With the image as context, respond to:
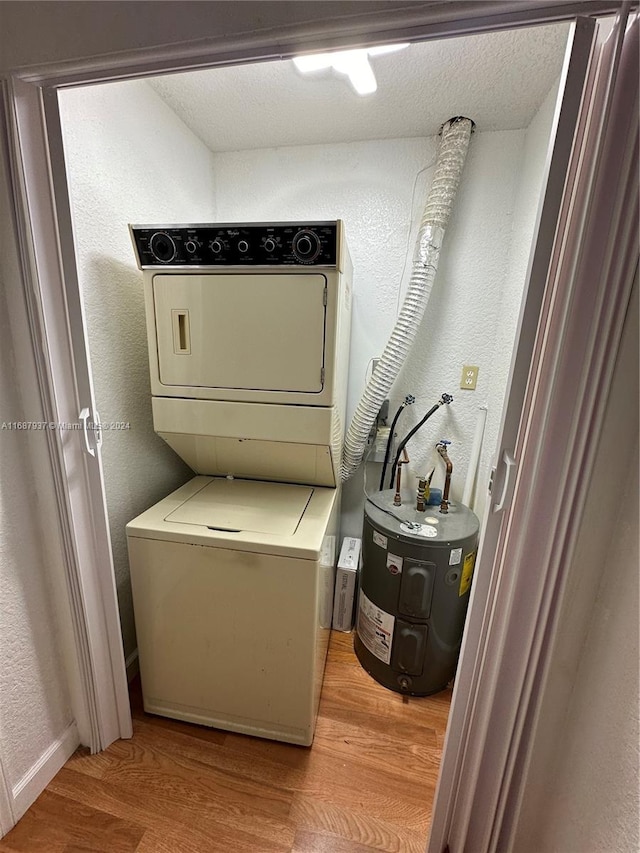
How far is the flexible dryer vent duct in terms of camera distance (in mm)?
1489

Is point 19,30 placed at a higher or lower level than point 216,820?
higher

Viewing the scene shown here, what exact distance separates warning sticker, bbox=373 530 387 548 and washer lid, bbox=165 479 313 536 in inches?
12.7

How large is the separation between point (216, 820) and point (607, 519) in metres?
1.42

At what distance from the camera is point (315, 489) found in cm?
154

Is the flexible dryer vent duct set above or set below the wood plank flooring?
above

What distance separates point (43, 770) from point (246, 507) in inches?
40.5

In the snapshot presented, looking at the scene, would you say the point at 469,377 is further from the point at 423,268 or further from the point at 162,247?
the point at 162,247

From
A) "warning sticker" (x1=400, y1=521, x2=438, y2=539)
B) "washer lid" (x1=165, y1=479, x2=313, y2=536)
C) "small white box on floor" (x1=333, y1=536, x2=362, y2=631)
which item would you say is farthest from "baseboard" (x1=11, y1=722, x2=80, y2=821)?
"warning sticker" (x1=400, y1=521, x2=438, y2=539)

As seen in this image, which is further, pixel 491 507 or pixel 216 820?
pixel 216 820

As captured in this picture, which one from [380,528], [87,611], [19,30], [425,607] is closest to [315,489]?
[380,528]

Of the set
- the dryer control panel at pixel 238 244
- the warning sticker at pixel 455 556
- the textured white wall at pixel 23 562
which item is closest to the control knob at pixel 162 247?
the dryer control panel at pixel 238 244

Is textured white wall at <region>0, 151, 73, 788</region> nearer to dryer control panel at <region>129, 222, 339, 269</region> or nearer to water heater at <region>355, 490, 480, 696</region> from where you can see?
dryer control panel at <region>129, 222, 339, 269</region>

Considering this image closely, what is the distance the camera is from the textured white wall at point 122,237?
1161 millimetres

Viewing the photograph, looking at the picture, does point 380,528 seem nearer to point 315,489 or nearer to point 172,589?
point 315,489
